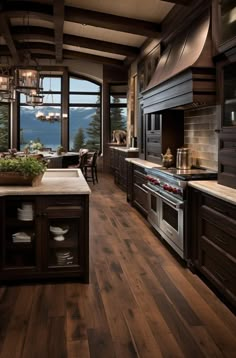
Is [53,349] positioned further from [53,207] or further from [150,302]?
[53,207]

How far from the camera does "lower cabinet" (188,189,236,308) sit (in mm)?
3090

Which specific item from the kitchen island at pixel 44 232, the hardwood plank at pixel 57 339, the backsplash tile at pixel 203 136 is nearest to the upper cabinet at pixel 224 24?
the backsplash tile at pixel 203 136

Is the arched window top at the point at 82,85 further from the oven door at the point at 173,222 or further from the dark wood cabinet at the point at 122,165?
the oven door at the point at 173,222

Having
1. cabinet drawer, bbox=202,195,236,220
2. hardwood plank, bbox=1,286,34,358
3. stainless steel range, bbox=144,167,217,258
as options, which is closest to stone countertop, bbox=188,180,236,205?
cabinet drawer, bbox=202,195,236,220

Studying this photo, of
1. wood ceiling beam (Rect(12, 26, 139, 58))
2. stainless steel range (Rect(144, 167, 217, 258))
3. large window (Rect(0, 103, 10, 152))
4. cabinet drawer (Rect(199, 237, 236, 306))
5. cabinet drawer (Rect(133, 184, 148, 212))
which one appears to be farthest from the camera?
large window (Rect(0, 103, 10, 152))

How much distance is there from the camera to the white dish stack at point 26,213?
3.67m

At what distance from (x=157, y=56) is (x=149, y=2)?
3.37 ft

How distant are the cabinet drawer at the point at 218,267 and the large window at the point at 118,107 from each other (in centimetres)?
1172

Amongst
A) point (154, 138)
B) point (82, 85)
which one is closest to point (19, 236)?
point (154, 138)

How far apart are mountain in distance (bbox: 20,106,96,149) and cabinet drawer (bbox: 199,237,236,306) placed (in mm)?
12818

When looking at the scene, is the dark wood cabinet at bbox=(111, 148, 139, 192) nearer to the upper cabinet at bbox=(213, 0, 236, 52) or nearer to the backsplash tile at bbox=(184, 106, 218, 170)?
the backsplash tile at bbox=(184, 106, 218, 170)

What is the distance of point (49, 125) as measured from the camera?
16.2 metres

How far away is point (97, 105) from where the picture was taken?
53.2 ft

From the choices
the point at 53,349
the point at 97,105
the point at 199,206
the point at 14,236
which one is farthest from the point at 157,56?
the point at 97,105
